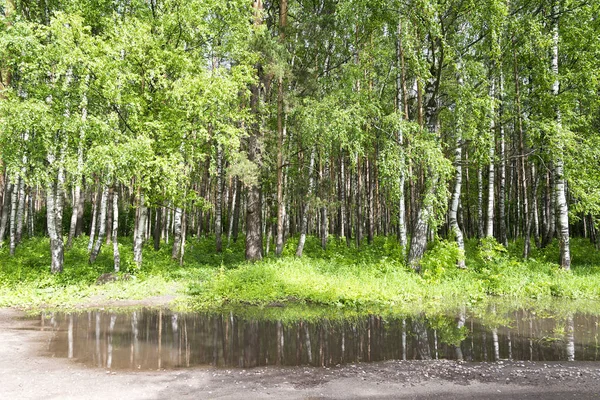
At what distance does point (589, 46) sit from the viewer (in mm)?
17438

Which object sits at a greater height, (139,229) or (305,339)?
(139,229)

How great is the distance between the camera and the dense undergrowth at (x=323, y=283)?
40.0 feet

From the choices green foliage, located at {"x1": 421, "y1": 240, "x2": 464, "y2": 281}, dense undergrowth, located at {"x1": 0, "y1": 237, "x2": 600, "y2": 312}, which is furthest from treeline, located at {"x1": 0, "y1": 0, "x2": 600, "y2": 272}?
dense undergrowth, located at {"x1": 0, "y1": 237, "x2": 600, "y2": 312}

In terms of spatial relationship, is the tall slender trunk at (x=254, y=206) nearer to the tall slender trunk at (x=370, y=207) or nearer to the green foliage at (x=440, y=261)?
the green foliage at (x=440, y=261)

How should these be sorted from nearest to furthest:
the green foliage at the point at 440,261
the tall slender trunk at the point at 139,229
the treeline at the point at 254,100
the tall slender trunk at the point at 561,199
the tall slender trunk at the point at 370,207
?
the green foliage at the point at 440,261 → the treeline at the point at 254,100 → the tall slender trunk at the point at 561,199 → the tall slender trunk at the point at 139,229 → the tall slender trunk at the point at 370,207

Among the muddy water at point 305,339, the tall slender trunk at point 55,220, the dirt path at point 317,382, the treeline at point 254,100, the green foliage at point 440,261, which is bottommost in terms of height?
the muddy water at point 305,339

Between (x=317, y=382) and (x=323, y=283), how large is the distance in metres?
7.62

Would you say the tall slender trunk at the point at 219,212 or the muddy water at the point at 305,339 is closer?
the muddy water at the point at 305,339

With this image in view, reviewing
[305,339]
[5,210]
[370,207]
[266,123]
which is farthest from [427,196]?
[5,210]

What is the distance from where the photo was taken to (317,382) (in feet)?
18.1

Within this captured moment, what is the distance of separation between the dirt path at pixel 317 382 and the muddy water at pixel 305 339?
0.49 meters

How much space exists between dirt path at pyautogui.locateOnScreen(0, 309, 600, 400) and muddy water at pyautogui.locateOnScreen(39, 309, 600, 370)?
19.5 inches

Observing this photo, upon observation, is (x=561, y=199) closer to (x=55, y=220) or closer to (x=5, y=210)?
(x=55, y=220)

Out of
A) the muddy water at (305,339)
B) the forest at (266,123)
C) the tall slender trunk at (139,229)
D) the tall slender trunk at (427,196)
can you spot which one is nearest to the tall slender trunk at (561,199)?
the forest at (266,123)
